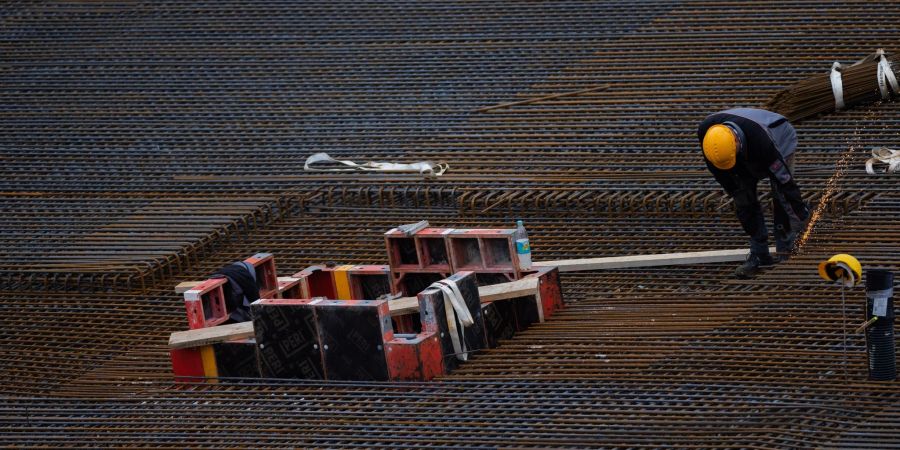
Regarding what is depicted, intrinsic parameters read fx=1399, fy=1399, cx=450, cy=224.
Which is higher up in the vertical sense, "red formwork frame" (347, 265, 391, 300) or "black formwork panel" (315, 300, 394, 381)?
"red formwork frame" (347, 265, 391, 300)

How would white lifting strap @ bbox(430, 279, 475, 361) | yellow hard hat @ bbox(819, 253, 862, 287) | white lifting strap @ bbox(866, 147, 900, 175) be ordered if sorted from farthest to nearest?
white lifting strap @ bbox(866, 147, 900, 175), white lifting strap @ bbox(430, 279, 475, 361), yellow hard hat @ bbox(819, 253, 862, 287)

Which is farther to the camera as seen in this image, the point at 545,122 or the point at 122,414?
the point at 545,122

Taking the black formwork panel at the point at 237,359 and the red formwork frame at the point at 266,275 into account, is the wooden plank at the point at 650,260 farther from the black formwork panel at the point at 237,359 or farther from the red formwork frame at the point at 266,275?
the black formwork panel at the point at 237,359

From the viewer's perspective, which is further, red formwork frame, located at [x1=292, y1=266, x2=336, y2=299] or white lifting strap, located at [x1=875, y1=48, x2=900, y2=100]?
white lifting strap, located at [x1=875, y1=48, x2=900, y2=100]

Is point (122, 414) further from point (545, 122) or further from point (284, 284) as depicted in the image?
point (545, 122)

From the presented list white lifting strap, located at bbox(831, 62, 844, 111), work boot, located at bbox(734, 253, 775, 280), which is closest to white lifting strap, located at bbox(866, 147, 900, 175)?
white lifting strap, located at bbox(831, 62, 844, 111)

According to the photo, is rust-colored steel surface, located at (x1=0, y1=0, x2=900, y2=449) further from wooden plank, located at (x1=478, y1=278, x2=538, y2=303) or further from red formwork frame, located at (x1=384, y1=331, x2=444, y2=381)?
wooden plank, located at (x1=478, y1=278, x2=538, y2=303)

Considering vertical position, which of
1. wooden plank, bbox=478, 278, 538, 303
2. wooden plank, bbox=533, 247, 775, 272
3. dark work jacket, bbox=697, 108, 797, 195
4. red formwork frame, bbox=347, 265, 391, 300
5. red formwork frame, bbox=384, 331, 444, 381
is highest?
dark work jacket, bbox=697, 108, 797, 195

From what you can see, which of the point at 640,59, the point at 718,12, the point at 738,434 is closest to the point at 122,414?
the point at 738,434
